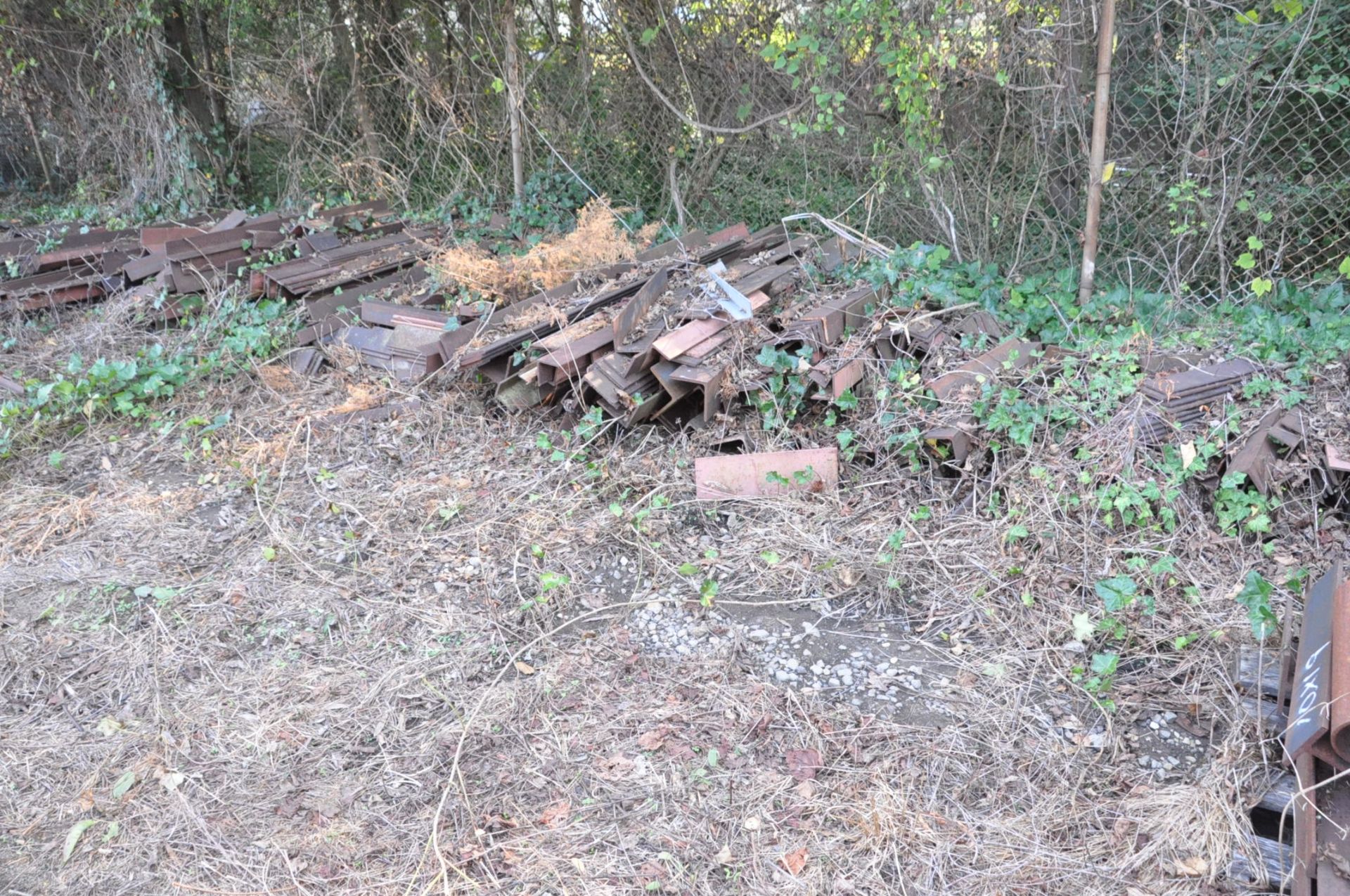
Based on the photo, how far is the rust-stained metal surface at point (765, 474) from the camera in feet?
13.1

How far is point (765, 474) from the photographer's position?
13.3 ft

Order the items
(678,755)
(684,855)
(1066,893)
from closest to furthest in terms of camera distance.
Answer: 1. (1066,893)
2. (684,855)
3. (678,755)

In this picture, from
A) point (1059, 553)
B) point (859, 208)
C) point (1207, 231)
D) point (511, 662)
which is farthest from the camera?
point (859, 208)

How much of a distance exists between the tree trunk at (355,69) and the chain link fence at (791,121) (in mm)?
21

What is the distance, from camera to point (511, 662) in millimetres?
3225

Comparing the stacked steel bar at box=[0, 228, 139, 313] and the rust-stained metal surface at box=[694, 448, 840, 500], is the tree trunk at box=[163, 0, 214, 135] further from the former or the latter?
the rust-stained metal surface at box=[694, 448, 840, 500]

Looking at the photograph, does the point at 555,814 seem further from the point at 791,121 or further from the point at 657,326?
the point at 791,121

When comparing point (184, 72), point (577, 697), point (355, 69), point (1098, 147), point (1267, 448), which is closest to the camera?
point (577, 697)

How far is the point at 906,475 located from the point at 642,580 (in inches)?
52.9

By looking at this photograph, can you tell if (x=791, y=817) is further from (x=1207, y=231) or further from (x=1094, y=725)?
(x=1207, y=231)

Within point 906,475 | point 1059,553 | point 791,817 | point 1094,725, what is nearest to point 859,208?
point 906,475

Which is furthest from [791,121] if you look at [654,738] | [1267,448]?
[654,738]

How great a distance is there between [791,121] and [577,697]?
185 inches

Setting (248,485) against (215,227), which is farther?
(215,227)
